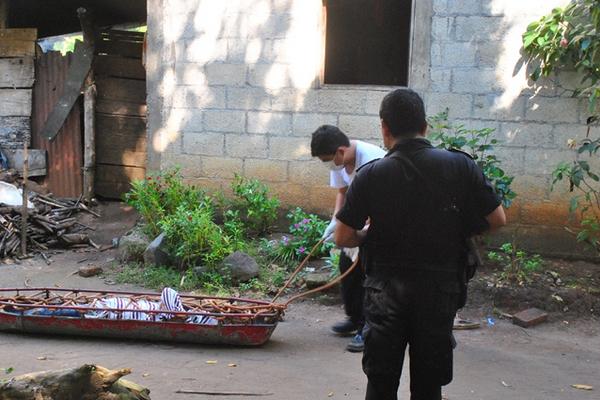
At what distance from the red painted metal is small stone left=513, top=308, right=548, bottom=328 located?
7.26ft

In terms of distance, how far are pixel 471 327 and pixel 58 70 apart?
21.6 ft

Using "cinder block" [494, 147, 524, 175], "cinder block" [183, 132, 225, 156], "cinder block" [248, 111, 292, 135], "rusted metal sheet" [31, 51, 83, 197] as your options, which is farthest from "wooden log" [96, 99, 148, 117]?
"cinder block" [494, 147, 524, 175]

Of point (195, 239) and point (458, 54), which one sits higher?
point (458, 54)

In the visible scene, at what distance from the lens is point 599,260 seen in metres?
6.39

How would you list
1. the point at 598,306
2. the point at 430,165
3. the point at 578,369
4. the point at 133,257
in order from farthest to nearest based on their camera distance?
the point at 133,257 → the point at 598,306 → the point at 578,369 → the point at 430,165

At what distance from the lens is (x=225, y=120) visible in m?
7.21

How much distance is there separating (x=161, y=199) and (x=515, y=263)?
12.1 ft

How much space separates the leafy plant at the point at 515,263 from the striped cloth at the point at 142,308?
9.71ft

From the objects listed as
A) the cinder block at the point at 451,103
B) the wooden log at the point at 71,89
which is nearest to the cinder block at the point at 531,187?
the cinder block at the point at 451,103

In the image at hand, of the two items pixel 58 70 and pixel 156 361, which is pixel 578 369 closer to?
pixel 156 361

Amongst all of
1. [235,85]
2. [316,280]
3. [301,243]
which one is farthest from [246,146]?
[316,280]

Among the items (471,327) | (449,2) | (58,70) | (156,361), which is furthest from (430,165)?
(58,70)

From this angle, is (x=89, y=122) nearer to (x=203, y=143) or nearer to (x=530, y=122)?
(x=203, y=143)

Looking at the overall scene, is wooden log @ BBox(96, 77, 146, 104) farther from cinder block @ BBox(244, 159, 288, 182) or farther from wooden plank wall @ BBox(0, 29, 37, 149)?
cinder block @ BBox(244, 159, 288, 182)
